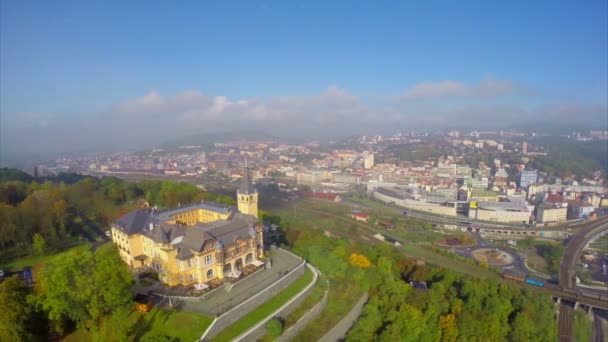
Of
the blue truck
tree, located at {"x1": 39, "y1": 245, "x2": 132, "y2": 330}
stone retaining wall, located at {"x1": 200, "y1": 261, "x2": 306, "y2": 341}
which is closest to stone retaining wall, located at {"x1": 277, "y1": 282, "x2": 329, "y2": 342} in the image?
stone retaining wall, located at {"x1": 200, "y1": 261, "x2": 306, "y2": 341}

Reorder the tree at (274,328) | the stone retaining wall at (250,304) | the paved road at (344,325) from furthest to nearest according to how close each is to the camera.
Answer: the paved road at (344,325)
the tree at (274,328)
the stone retaining wall at (250,304)

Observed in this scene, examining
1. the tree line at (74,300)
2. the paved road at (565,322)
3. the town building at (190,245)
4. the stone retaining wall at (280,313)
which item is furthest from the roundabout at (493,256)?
the tree line at (74,300)

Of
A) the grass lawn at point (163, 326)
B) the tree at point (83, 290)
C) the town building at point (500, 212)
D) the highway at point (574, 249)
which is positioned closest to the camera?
the tree at point (83, 290)

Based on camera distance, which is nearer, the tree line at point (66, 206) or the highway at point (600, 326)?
the tree line at point (66, 206)

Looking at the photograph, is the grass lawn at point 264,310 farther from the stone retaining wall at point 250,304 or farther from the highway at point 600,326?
the highway at point 600,326

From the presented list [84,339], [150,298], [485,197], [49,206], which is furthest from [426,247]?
[49,206]

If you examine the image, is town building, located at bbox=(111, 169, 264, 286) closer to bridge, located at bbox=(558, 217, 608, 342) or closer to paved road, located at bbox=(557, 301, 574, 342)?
paved road, located at bbox=(557, 301, 574, 342)

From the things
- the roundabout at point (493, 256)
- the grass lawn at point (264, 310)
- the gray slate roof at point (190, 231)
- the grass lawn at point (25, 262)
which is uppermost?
the gray slate roof at point (190, 231)

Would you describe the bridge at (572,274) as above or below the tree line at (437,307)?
below
